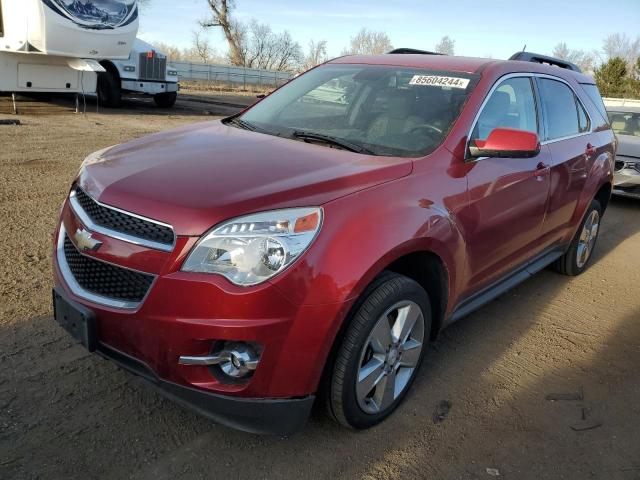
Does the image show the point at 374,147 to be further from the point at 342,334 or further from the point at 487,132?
the point at 342,334

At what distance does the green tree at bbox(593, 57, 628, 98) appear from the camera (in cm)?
2986

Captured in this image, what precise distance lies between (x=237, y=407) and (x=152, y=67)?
15109 mm

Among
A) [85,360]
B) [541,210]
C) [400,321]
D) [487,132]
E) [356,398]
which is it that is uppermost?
[487,132]

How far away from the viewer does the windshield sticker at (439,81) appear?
11.0 ft

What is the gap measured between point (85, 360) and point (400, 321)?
5.77 ft

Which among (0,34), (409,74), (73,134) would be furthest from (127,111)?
(409,74)

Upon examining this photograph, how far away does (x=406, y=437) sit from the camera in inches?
108

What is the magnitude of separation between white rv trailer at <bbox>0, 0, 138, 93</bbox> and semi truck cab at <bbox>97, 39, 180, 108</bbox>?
5.46 feet

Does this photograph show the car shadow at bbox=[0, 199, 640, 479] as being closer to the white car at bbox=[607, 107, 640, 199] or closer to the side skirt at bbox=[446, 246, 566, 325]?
the side skirt at bbox=[446, 246, 566, 325]

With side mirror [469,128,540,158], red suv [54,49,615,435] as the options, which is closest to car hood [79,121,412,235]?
red suv [54,49,615,435]

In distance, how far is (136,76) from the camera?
15.3 m

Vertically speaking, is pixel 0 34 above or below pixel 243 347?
above

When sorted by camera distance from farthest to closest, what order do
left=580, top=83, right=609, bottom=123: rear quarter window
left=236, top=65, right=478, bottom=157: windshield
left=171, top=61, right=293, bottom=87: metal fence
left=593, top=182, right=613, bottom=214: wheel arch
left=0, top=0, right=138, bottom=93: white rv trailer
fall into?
left=171, top=61, right=293, bottom=87: metal fence, left=0, top=0, right=138, bottom=93: white rv trailer, left=593, top=182, right=613, bottom=214: wheel arch, left=580, top=83, right=609, bottom=123: rear quarter window, left=236, top=65, right=478, bottom=157: windshield

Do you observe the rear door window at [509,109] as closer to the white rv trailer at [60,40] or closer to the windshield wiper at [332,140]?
the windshield wiper at [332,140]
